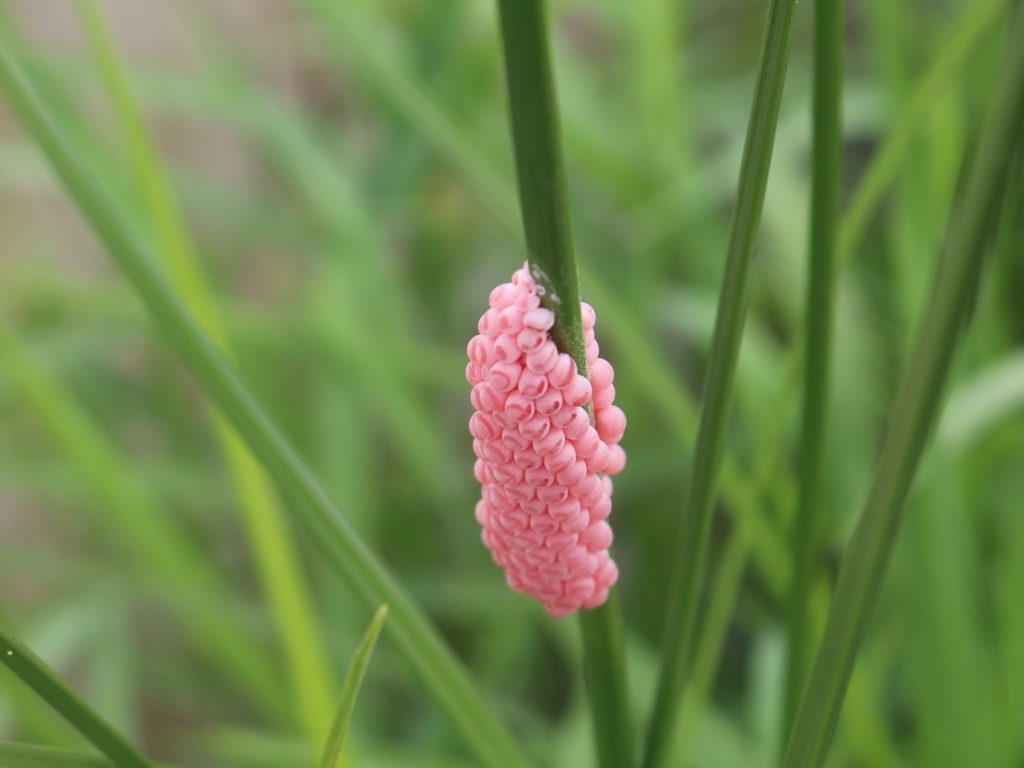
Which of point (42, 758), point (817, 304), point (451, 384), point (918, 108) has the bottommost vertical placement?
point (42, 758)

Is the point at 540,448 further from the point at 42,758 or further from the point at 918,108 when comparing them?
the point at 918,108

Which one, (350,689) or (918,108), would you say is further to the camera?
(918,108)

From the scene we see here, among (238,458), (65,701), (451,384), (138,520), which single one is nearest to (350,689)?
(65,701)

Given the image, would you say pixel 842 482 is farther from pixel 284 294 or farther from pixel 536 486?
pixel 284 294

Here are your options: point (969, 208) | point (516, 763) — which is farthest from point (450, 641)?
point (969, 208)

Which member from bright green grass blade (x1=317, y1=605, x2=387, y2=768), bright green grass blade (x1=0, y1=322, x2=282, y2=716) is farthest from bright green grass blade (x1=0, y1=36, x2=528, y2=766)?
bright green grass blade (x1=0, y1=322, x2=282, y2=716)

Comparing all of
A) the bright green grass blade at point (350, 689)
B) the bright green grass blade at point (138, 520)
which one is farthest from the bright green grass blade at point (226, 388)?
the bright green grass blade at point (138, 520)

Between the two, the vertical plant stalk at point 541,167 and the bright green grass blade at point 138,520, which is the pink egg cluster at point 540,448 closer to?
the vertical plant stalk at point 541,167
